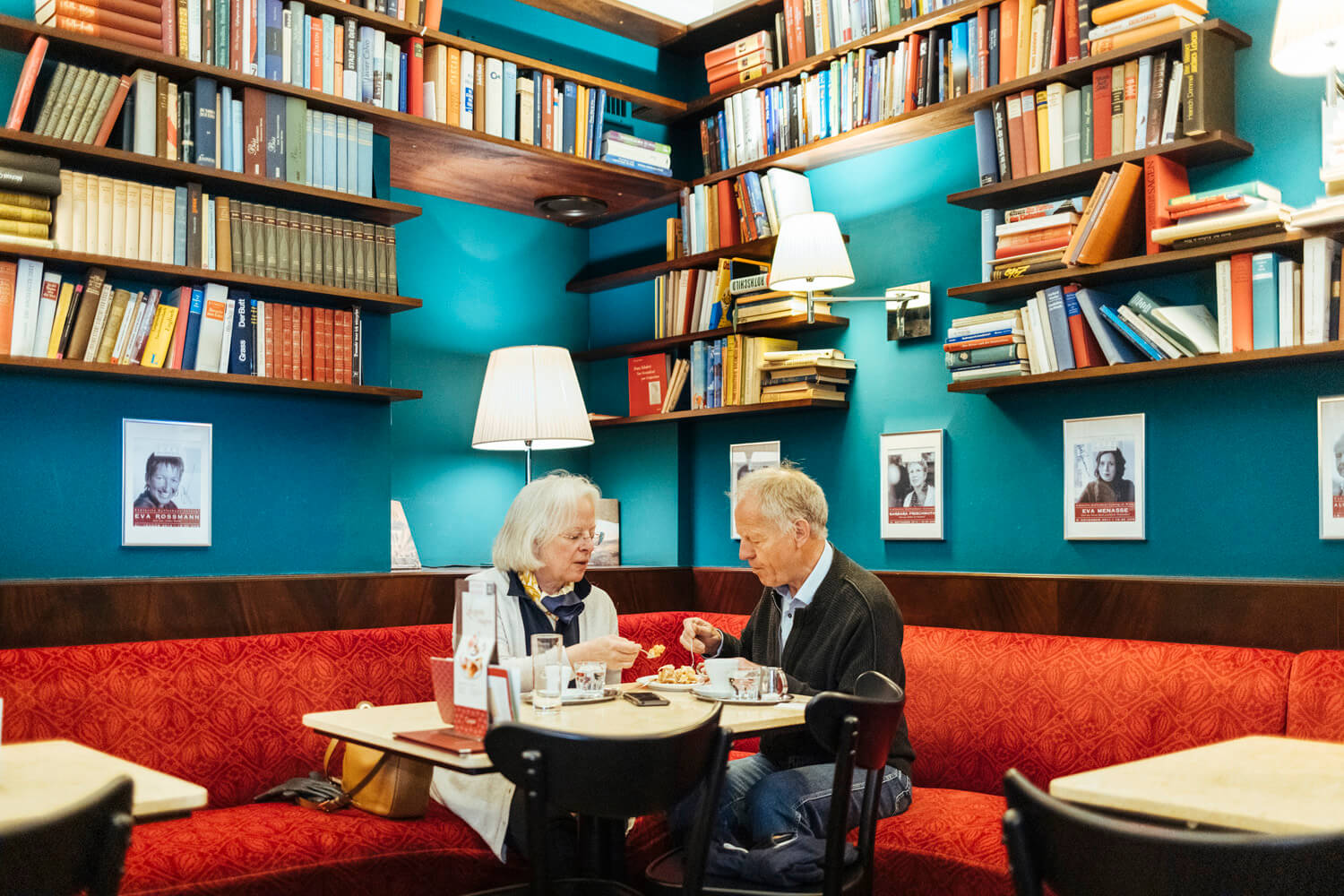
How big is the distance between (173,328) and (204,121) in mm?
682

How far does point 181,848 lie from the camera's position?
8.73ft

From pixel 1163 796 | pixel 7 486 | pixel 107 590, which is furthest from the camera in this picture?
pixel 7 486

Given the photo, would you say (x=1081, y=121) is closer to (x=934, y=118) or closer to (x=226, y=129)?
(x=934, y=118)

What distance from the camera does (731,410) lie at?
4.64 meters

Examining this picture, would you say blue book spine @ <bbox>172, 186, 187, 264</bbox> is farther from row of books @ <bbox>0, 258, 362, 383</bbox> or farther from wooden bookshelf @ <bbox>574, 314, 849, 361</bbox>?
wooden bookshelf @ <bbox>574, 314, 849, 361</bbox>

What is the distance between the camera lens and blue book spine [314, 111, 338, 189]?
13.2ft

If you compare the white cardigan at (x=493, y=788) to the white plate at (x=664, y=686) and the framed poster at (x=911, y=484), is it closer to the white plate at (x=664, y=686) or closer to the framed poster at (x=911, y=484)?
the white plate at (x=664, y=686)

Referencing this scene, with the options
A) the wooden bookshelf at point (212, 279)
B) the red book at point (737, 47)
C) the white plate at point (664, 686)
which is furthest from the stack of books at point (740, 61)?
the white plate at point (664, 686)

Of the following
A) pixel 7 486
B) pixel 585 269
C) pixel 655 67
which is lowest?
pixel 7 486

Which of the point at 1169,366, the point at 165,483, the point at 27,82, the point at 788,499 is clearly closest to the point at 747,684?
the point at 788,499

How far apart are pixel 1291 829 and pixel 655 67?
460 centimetres

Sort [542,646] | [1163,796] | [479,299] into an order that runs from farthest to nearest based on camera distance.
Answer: [479,299], [542,646], [1163,796]

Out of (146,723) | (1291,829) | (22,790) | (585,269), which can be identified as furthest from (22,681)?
(585,269)

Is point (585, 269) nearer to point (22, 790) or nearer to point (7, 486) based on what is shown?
point (7, 486)
